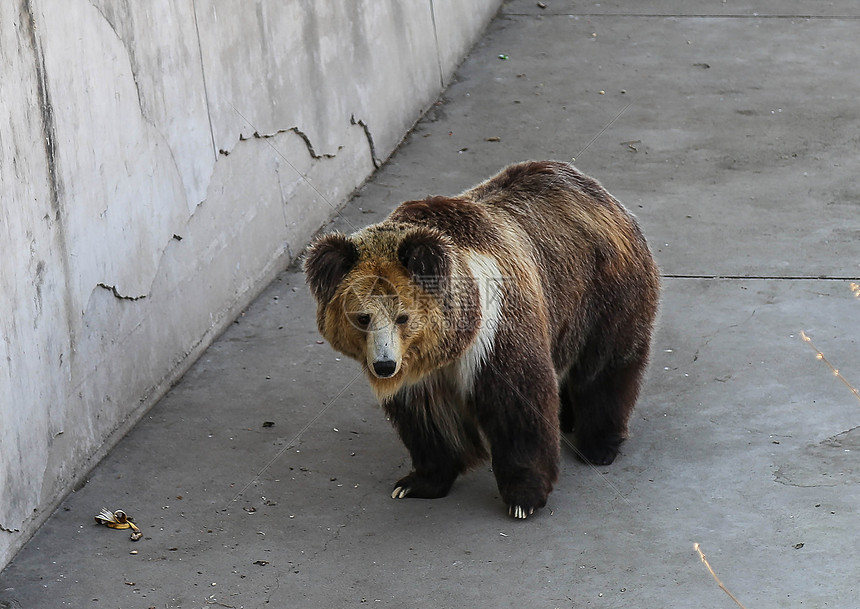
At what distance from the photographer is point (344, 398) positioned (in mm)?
5762

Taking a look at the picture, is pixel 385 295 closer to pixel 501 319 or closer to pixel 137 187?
pixel 501 319

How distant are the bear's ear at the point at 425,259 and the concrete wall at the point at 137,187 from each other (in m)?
1.55

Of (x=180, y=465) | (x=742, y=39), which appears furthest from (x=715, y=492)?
(x=742, y=39)

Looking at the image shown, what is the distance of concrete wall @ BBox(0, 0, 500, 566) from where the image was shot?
14.9 feet

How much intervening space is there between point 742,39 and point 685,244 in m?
4.22

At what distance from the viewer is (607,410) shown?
5.13 m

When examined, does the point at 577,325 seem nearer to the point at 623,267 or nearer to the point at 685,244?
the point at 623,267

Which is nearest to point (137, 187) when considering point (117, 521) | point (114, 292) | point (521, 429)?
point (114, 292)

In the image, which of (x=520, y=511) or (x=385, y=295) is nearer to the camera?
(x=385, y=295)

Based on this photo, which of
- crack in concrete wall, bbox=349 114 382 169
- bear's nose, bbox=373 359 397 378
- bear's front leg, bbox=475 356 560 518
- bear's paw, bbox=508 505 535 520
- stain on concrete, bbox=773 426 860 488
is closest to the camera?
bear's nose, bbox=373 359 397 378

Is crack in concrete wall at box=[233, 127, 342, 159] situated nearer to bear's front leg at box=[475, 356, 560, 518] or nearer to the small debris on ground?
the small debris on ground

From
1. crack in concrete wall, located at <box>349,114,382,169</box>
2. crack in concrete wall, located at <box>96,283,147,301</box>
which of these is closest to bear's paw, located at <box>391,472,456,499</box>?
crack in concrete wall, located at <box>96,283,147,301</box>

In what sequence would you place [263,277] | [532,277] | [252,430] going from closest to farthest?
[532,277] → [252,430] → [263,277]

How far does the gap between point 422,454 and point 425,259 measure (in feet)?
3.36
